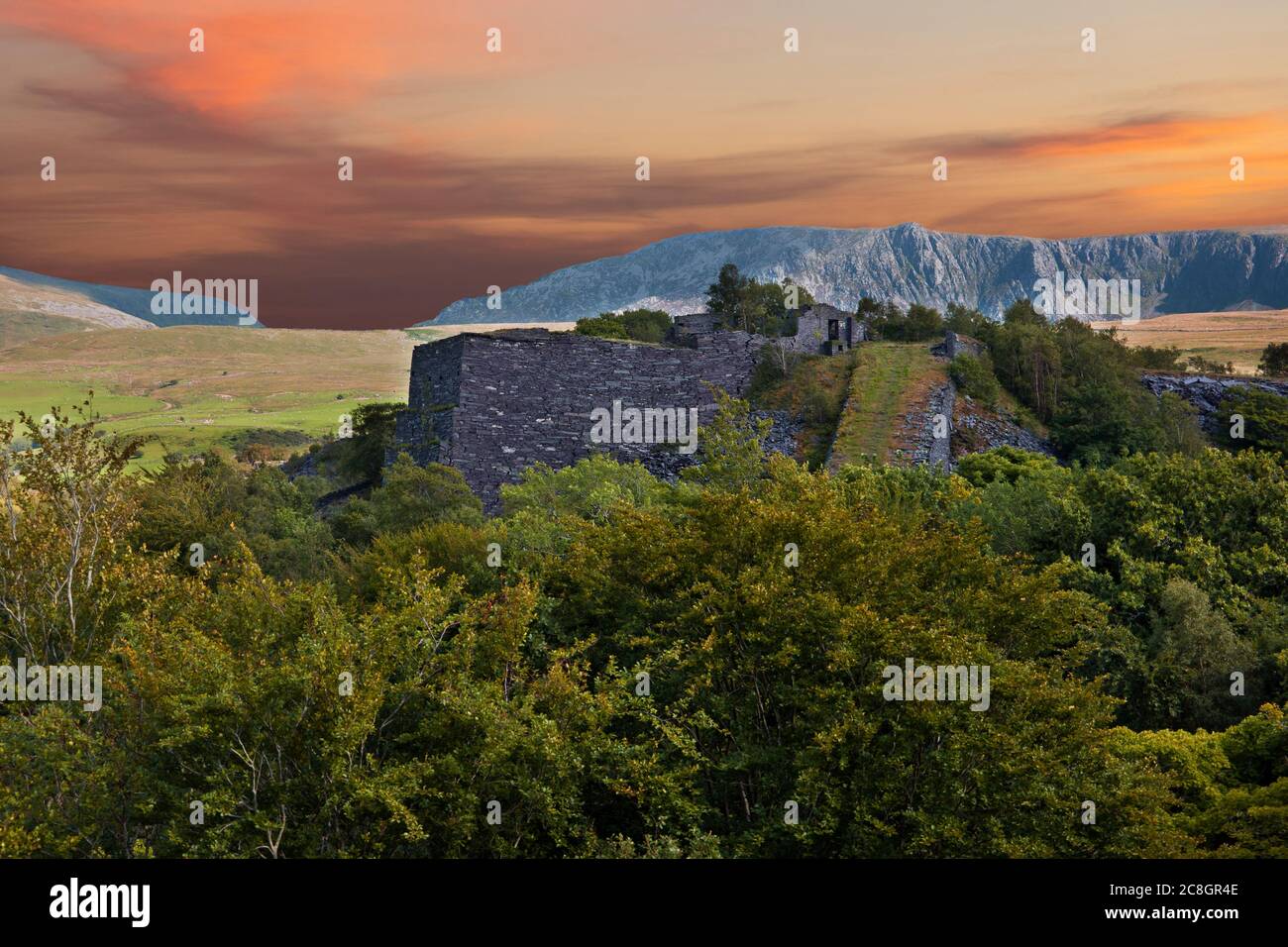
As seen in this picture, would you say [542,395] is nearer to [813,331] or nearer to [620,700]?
[813,331]

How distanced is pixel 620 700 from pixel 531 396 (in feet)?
152

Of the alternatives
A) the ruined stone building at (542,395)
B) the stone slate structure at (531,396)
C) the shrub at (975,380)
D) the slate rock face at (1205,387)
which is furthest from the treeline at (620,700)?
the slate rock face at (1205,387)

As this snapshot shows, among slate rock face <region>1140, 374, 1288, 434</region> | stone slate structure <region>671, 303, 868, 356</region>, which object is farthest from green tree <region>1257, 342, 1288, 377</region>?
stone slate structure <region>671, 303, 868, 356</region>

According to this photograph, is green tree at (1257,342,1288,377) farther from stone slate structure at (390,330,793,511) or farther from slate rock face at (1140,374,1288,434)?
stone slate structure at (390,330,793,511)

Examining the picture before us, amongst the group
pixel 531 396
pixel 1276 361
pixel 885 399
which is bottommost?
pixel 885 399

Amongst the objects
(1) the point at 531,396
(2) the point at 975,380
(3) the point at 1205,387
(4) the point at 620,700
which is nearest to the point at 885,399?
(2) the point at 975,380

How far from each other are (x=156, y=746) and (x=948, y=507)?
3669 cm

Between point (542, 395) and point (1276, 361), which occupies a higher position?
point (1276, 361)

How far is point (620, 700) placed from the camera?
99.7 ft

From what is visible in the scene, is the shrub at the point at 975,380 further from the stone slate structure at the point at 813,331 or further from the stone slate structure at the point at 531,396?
the stone slate structure at the point at 531,396

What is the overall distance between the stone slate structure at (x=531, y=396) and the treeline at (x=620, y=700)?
2541 centimetres

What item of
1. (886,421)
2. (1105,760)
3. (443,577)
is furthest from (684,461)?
(1105,760)

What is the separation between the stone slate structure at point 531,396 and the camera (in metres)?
71.6
